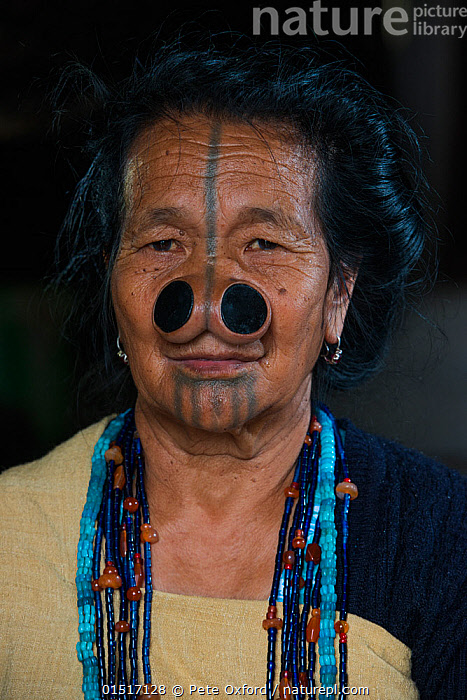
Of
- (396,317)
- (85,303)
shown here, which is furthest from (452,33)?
(85,303)

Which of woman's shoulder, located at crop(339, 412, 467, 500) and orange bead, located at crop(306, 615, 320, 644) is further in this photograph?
woman's shoulder, located at crop(339, 412, 467, 500)

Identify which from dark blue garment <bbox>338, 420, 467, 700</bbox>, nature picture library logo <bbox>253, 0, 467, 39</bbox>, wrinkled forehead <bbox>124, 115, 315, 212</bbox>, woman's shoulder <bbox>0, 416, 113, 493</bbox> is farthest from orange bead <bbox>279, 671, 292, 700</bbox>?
nature picture library logo <bbox>253, 0, 467, 39</bbox>

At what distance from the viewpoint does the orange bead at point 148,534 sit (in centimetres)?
201

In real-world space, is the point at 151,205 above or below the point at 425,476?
above

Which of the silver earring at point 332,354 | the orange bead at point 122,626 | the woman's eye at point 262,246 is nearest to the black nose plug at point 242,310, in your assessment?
the woman's eye at point 262,246

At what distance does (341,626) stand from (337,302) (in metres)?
0.79

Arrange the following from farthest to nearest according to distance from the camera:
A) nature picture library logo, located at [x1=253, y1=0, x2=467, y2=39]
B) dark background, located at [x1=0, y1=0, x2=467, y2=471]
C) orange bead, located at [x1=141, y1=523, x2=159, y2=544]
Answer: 1. dark background, located at [x1=0, y1=0, x2=467, y2=471]
2. nature picture library logo, located at [x1=253, y1=0, x2=467, y2=39]
3. orange bead, located at [x1=141, y1=523, x2=159, y2=544]

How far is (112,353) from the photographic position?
2.46 meters

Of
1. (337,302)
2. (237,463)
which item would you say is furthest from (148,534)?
(337,302)

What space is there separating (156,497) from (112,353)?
0.55 meters

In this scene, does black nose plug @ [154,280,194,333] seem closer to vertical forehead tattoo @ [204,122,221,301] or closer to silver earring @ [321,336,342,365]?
vertical forehead tattoo @ [204,122,221,301]

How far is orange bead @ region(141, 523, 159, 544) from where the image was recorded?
6.60ft

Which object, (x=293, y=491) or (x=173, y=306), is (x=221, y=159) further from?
(x=293, y=491)

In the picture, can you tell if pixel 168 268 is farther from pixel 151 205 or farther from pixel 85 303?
pixel 85 303
